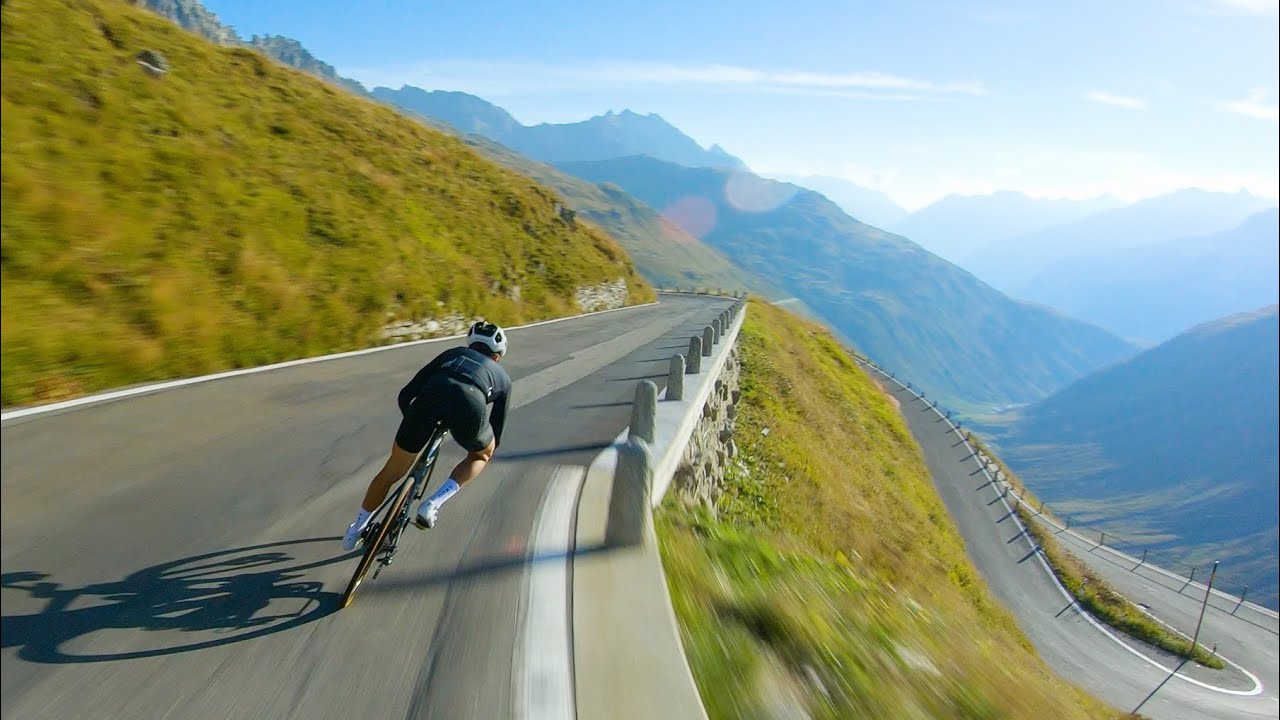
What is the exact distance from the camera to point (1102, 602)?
51.6m

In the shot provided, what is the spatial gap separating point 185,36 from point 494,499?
22.1m

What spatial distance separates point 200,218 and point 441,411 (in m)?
9.23

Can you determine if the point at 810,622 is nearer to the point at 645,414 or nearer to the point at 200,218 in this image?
the point at 645,414

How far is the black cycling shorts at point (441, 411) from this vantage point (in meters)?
4.76

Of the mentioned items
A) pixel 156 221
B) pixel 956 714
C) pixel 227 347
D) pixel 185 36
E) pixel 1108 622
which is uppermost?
pixel 185 36

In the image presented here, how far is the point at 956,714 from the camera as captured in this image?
4641mm

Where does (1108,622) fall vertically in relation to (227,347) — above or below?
below

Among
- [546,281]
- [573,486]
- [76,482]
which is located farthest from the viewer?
[546,281]

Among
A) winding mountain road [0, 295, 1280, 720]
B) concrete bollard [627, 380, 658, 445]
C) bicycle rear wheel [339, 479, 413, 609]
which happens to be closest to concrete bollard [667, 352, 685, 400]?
winding mountain road [0, 295, 1280, 720]

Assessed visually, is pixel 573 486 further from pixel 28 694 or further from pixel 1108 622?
pixel 1108 622

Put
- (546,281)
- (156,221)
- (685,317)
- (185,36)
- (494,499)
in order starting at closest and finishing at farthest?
(494,499), (156,221), (185,36), (546,281), (685,317)

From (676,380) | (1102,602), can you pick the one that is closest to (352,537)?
(676,380)

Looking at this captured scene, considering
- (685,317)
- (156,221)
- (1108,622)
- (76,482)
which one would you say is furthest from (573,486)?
(1108,622)

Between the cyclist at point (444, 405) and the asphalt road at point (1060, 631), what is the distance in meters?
45.7
